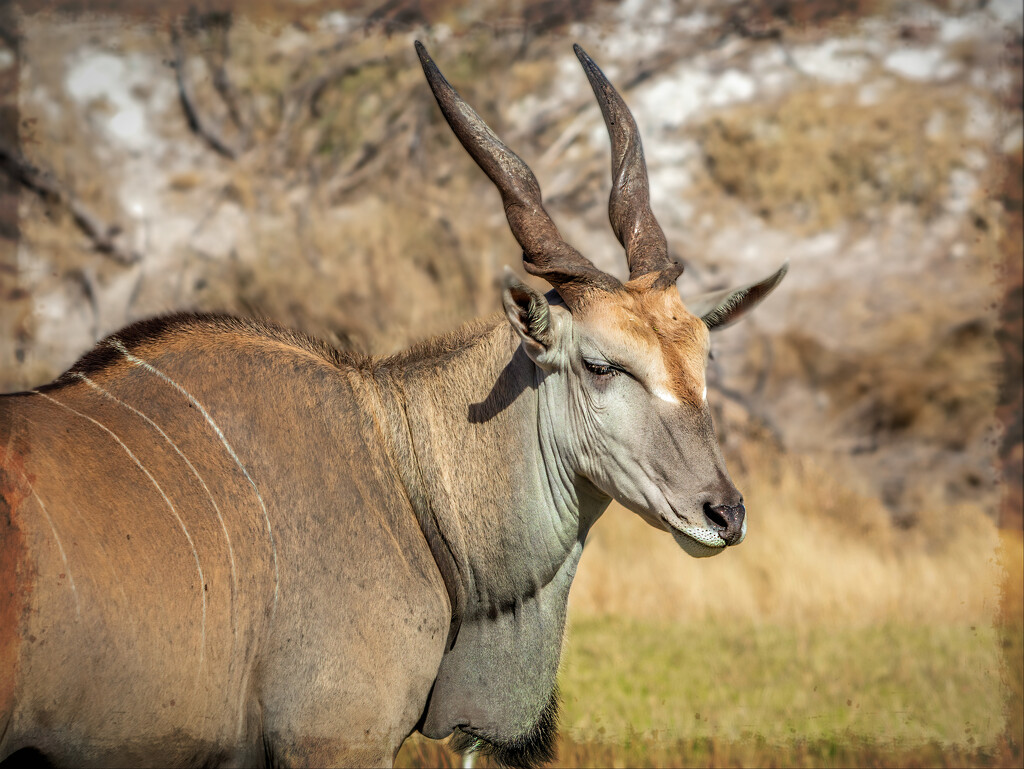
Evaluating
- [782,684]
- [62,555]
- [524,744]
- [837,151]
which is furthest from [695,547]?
[837,151]

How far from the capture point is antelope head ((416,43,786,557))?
9.21 feet

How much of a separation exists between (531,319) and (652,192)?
294 inches

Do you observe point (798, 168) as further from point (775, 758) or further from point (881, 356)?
point (775, 758)

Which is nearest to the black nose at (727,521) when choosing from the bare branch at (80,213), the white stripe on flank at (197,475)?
the white stripe on flank at (197,475)

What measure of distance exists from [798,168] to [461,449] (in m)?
7.82

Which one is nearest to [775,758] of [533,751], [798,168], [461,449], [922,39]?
[533,751]

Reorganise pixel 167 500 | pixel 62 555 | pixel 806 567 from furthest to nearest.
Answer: pixel 806 567
pixel 167 500
pixel 62 555

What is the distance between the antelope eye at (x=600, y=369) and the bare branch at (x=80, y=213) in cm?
816

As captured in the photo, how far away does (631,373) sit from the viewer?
9.60 ft

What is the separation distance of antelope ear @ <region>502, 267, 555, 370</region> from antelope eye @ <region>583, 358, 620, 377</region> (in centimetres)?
12

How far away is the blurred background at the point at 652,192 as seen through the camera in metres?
9.11

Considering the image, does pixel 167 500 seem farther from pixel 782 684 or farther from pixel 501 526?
pixel 782 684

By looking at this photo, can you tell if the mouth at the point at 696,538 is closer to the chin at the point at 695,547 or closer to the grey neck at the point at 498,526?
the chin at the point at 695,547

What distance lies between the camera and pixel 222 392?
293 centimetres
